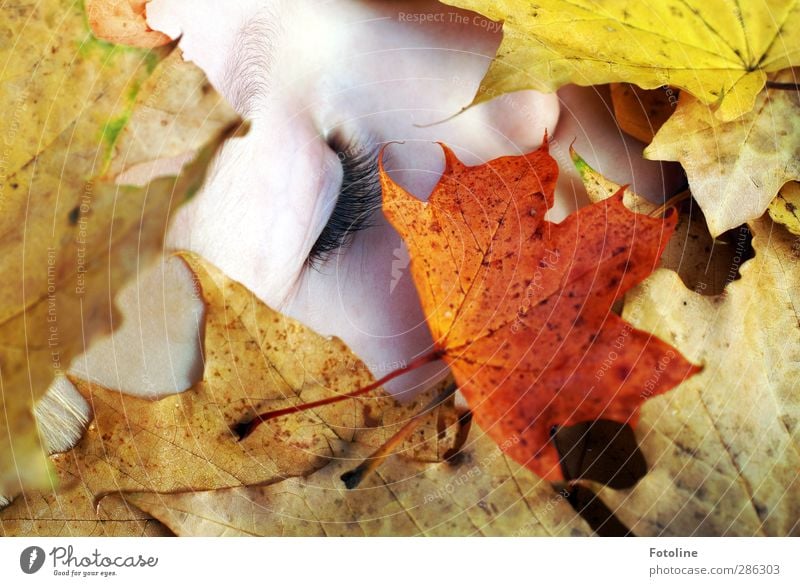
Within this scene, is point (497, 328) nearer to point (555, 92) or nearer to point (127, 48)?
point (555, 92)

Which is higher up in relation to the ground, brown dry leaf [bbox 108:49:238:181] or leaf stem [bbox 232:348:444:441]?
brown dry leaf [bbox 108:49:238:181]

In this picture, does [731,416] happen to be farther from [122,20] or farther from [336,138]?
[122,20]

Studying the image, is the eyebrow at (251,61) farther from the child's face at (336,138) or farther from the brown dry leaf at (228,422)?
the brown dry leaf at (228,422)

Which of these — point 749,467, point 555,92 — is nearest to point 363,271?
point 555,92

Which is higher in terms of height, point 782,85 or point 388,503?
point 782,85

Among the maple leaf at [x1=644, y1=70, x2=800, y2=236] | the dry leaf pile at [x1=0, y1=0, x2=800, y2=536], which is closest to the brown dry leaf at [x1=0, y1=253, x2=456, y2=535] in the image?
the dry leaf pile at [x1=0, y1=0, x2=800, y2=536]

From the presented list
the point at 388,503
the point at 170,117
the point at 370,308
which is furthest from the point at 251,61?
the point at 388,503

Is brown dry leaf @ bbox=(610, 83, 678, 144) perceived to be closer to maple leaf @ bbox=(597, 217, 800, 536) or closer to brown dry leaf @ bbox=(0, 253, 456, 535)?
maple leaf @ bbox=(597, 217, 800, 536)
